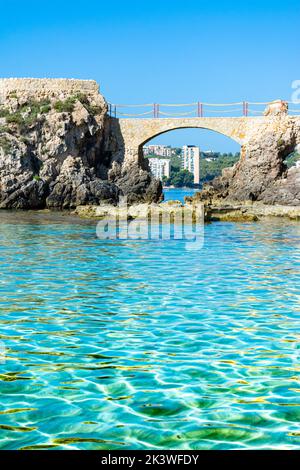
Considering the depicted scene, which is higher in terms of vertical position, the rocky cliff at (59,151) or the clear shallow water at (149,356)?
the rocky cliff at (59,151)

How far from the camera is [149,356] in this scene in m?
6.14

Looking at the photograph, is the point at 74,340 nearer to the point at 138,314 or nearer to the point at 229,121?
the point at 138,314

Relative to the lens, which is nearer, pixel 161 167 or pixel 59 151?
pixel 59 151

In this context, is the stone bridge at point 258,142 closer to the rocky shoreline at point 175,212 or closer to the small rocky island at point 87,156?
the small rocky island at point 87,156

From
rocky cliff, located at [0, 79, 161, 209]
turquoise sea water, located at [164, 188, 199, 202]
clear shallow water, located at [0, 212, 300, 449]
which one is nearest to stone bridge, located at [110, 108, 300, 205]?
rocky cliff, located at [0, 79, 161, 209]

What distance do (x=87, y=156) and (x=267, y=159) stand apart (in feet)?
32.8

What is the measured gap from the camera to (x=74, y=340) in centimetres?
668

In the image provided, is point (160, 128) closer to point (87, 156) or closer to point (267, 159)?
point (87, 156)

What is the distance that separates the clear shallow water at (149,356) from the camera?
177 inches

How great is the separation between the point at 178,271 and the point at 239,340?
5.01 m

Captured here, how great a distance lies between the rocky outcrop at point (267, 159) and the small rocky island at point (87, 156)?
5 cm

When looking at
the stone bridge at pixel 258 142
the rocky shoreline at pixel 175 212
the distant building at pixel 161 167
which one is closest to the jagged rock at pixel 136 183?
the stone bridge at pixel 258 142

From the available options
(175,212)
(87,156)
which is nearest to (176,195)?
(87,156)

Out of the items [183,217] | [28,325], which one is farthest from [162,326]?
[183,217]
